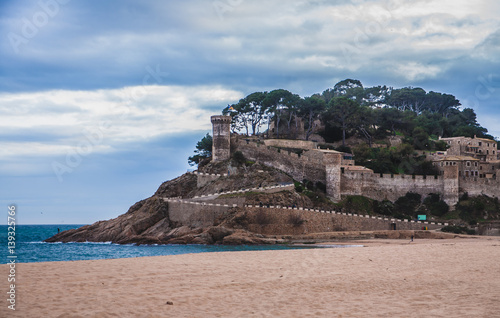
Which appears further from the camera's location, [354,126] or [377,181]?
[354,126]

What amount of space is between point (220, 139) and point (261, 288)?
4325 centimetres

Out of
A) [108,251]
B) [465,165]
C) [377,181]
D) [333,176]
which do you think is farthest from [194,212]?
[465,165]

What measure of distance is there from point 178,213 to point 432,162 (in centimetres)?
2894

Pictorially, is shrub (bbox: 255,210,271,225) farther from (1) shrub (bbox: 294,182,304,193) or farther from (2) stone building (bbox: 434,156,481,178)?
(2) stone building (bbox: 434,156,481,178)

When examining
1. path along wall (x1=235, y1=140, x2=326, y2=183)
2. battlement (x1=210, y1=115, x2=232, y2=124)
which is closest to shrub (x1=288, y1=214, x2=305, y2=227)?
path along wall (x1=235, y1=140, x2=326, y2=183)

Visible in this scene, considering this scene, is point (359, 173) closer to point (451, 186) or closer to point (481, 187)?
point (451, 186)

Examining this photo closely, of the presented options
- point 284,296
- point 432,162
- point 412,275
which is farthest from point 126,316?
point 432,162

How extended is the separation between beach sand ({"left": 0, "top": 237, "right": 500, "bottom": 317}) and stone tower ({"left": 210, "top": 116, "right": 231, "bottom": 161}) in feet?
115

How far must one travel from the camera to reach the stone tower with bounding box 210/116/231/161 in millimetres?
57750

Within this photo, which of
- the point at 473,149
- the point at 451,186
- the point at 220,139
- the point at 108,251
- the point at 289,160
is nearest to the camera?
the point at 108,251

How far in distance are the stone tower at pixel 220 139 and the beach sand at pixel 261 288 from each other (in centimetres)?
3508

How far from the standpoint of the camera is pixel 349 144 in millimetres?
69812

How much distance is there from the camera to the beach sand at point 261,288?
1199 centimetres

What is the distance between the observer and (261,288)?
15234mm
